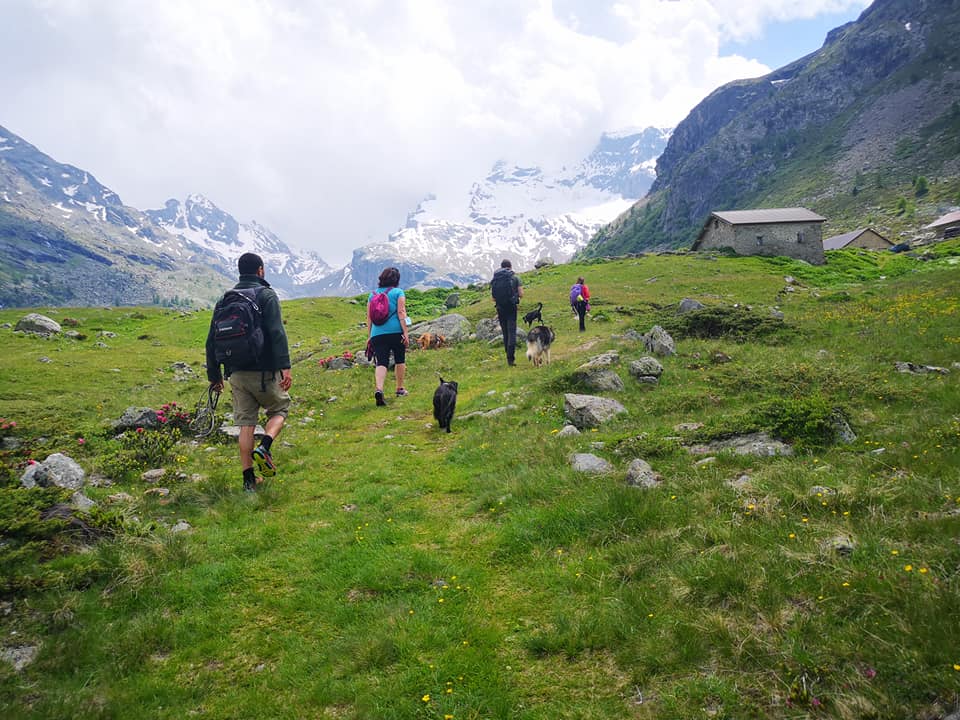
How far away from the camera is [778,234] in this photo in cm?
6116

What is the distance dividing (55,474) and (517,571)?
7.19 m

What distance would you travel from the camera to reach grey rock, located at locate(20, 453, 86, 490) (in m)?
7.13

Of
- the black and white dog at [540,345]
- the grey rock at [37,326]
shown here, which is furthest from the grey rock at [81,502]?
the grey rock at [37,326]

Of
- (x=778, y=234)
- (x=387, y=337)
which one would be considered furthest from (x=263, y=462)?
(x=778, y=234)

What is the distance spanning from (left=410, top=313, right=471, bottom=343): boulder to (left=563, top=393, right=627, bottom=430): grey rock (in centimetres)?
1697

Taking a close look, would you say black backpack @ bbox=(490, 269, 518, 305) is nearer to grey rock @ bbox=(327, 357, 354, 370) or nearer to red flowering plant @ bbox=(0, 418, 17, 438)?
grey rock @ bbox=(327, 357, 354, 370)

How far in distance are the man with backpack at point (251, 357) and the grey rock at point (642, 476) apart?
5.67 metres

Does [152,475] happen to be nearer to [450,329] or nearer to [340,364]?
[340,364]

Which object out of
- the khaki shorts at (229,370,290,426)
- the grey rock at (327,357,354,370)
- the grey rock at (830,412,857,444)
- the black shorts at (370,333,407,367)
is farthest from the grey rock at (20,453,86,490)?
the grey rock at (327,357,354,370)

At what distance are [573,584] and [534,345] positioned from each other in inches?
521

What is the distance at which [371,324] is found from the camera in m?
14.4

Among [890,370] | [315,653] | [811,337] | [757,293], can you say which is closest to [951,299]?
[811,337]

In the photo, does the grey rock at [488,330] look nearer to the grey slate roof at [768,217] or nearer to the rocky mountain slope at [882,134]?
the grey slate roof at [768,217]

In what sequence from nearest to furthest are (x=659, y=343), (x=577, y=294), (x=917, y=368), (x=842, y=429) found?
(x=842, y=429) < (x=917, y=368) < (x=659, y=343) < (x=577, y=294)
